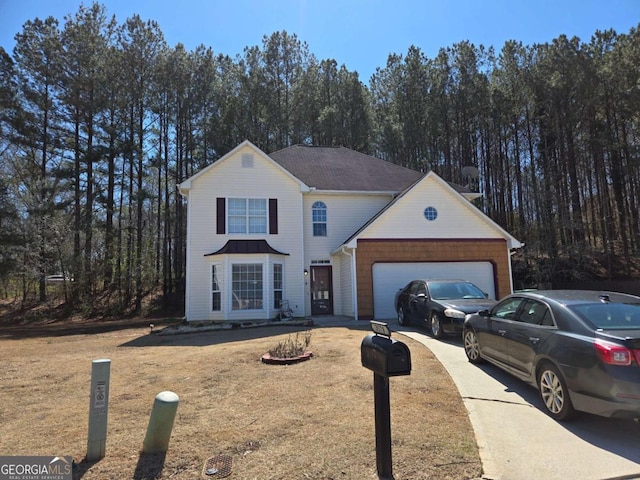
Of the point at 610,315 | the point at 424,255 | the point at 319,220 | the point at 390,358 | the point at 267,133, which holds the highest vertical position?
the point at 267,133

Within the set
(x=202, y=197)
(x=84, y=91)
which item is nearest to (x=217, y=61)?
(x=84, y=91)

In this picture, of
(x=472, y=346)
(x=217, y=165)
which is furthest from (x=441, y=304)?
(x=217, y=165)

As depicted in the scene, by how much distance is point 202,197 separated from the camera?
1695 cm

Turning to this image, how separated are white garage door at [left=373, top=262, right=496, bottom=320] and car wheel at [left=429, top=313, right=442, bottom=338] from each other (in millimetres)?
5229

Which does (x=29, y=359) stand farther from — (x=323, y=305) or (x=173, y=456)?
(x=323, y=305)

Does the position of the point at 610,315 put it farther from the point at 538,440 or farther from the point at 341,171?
the point at 341,171

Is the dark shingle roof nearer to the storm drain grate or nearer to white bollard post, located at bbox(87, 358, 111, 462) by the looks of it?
white bollard post, located at bbox(87, 358, 111, 462)

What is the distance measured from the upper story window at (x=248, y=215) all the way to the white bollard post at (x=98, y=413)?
1349 centimetres

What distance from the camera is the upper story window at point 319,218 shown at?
18.4m

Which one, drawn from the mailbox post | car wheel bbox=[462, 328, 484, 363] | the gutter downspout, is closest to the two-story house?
the gutter downspout

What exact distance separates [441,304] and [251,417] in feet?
21.0

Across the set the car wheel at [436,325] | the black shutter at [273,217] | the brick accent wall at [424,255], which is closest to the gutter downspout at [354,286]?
the brick accent wall at [424,255]

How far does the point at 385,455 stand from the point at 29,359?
909cm

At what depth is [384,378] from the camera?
346 centimetres
